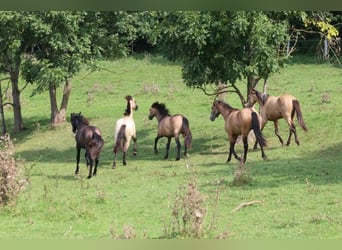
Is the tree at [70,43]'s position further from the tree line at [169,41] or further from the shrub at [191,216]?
the shrub at [191,216]

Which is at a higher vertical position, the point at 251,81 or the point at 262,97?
the point at 251,81

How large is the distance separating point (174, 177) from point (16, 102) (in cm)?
1131

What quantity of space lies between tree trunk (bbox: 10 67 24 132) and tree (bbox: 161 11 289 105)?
753 centimetres

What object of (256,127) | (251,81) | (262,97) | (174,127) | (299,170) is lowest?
(299,170)

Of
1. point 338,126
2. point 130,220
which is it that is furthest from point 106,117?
point 130,220

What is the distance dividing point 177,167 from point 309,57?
20642 mm

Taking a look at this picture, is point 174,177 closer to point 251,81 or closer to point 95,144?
point 95,144

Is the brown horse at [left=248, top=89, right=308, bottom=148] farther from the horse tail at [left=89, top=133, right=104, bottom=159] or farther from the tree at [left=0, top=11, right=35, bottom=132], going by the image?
the tree at [left=0, top=11, right=35, bottom=132]

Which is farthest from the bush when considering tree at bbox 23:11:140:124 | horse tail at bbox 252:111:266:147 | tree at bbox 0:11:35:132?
tree at bbox 23:11:140:124

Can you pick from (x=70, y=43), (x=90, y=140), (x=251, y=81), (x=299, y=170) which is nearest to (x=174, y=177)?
(x=90, y=140)

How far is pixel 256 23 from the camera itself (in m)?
15.1

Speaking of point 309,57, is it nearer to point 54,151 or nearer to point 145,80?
point 145,80

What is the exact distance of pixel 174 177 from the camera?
1255cm

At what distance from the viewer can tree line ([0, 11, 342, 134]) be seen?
Answer: 15391 mm
